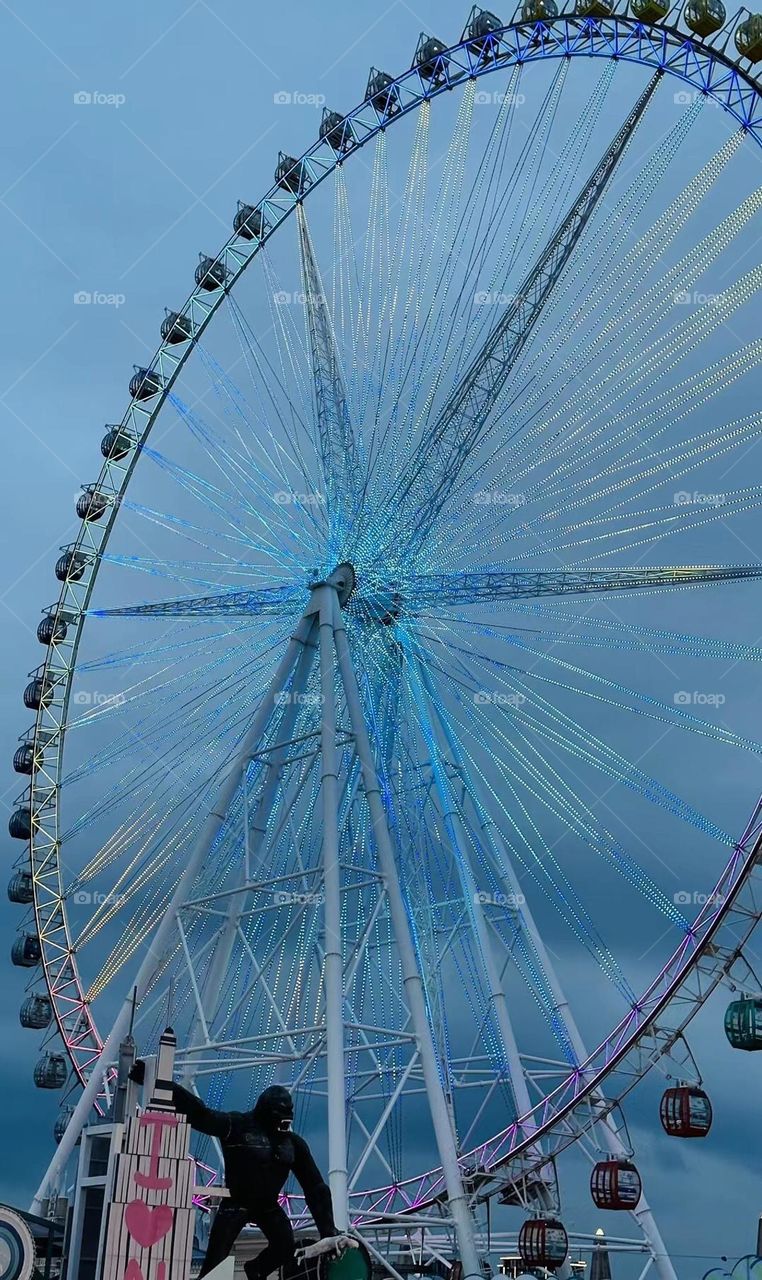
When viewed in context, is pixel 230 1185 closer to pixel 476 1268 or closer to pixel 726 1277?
pixel 476 1268

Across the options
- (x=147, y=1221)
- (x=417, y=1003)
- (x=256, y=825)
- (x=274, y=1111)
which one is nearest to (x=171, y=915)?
(x=256, y=825)

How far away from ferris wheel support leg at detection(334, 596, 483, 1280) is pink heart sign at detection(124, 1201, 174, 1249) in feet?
32.0

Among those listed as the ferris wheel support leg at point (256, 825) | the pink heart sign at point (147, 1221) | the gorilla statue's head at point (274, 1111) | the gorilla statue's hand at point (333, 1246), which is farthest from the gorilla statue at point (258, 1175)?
the ferris wheel support leg at point (256, 825)

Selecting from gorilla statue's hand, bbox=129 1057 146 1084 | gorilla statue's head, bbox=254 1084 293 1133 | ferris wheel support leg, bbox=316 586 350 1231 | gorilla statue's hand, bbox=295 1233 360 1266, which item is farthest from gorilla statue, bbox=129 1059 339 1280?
ferris wheel support leg, bbox=316 586 350 1231

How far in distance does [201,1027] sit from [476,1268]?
6110 mm

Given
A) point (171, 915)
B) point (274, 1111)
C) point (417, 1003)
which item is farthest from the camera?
point (171, 915)

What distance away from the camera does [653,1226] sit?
3300 centimetres

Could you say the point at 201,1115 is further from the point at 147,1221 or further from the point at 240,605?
the point at 240,605

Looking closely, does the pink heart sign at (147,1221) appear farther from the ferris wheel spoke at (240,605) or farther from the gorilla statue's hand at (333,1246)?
the ferris wheel spoke at (240,605)

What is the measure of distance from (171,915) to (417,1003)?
5.55 m

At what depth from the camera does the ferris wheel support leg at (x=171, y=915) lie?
30344 mm

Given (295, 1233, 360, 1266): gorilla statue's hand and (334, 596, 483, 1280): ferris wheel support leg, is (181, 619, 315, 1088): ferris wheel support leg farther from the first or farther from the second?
(295, 1233, 360, 1266): gorilla statue's hand

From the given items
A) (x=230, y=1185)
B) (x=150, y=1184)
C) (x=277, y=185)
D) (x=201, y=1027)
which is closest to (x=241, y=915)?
(x=201, y=1027)

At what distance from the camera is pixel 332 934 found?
27.0 m
